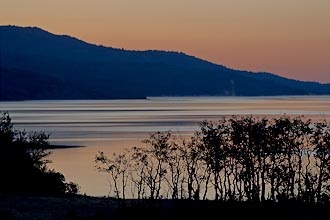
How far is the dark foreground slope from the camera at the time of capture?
24203 millimetres

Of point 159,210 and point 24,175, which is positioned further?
point 24,175

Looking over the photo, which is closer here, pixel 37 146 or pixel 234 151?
pixel 234 151

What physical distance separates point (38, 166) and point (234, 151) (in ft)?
42.5

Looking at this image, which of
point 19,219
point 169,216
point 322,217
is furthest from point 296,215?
point 19,219

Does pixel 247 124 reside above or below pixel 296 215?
above

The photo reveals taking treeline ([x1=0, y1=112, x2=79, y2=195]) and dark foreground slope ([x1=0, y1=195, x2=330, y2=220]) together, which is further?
treeline ([x1=0, y1=112, x2=79, y2=195])

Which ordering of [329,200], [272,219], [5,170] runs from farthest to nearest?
1. [5,170]
2. [329,200]
3. [272,219]

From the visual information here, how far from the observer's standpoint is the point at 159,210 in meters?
25.0

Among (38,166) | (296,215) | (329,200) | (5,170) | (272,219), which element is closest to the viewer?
(272,219)

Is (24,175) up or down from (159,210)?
down

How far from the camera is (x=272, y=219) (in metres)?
Result: 23.4

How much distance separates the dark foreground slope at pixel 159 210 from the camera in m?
24.2

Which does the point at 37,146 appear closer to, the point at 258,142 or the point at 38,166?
the point at 38,166

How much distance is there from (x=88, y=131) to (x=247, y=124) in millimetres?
70730
